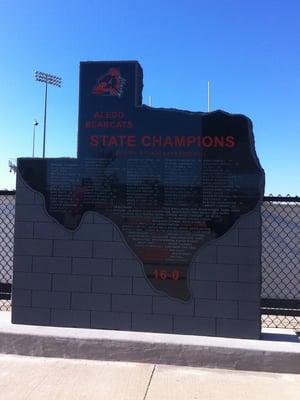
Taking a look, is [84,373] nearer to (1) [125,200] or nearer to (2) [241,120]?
(1) [125,200]

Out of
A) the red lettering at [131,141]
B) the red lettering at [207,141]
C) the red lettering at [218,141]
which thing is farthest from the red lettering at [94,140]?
the red lettering at [218,141]

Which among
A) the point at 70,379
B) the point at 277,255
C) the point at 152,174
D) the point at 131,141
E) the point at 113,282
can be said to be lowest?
the point at 70,379

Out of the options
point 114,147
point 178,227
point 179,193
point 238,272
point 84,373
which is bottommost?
point 84,373

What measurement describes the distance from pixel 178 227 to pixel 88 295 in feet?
3.96

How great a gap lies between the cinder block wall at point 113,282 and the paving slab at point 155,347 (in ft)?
0.46

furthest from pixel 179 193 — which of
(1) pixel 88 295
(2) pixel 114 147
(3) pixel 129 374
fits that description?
(3) pixel 129 374

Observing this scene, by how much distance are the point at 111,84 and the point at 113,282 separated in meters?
2.10

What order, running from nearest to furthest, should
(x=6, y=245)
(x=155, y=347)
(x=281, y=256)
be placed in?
1. (x=155, y=347)
2. (x=281, y=256)
3. (x=6, y=245)

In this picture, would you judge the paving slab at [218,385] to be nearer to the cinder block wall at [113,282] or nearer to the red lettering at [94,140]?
the cinder block wall at [113,282]

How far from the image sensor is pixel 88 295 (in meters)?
5.69

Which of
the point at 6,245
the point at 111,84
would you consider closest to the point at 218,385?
the point at 111,84

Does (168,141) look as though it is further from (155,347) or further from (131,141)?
(155,347)

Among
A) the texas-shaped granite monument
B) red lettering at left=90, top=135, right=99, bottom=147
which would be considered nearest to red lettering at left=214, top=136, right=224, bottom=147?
the texas-shaped granite monument

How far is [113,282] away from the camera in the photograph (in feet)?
18.5
